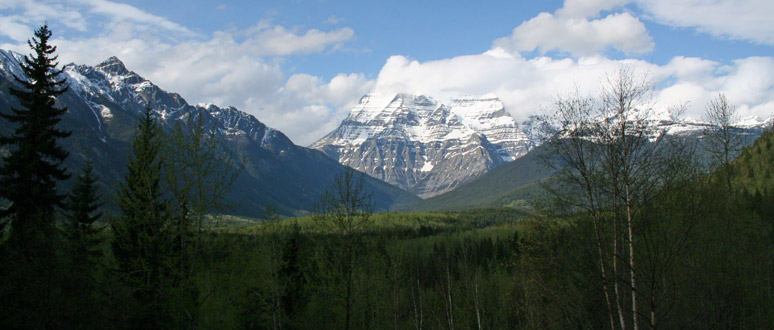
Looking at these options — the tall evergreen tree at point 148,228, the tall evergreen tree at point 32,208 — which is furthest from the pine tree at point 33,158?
the tall evergreen tree at point 148,228

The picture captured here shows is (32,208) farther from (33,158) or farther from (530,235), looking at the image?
(530,235)

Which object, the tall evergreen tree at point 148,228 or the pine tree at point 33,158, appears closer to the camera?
the tall evergreen tree at point 148,228

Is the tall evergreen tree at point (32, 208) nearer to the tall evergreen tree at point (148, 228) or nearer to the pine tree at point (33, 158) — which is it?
the pine tree at point (33, 158)

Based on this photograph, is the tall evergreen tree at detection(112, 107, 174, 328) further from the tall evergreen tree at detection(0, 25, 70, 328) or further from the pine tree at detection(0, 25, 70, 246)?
the pine tree at detection(0, 25, 70, 246)

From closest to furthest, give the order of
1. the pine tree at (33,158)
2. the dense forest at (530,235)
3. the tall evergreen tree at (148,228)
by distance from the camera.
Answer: the dense forest at (530,235)
the tall evergreen tree at (148,228)
the pine tree at (33,158)

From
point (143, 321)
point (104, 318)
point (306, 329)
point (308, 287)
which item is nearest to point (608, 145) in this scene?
point (104, 318)

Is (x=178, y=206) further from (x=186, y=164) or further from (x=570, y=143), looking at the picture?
(x=570, y=143)

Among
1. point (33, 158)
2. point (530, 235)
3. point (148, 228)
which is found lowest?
point (530, 235)

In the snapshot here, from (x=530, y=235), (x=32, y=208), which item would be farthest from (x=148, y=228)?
(x=530, y=235)

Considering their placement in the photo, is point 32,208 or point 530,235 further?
point 530,235

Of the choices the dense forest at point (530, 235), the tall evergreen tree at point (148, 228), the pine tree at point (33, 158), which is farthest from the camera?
the pine tree at point (33, 158)

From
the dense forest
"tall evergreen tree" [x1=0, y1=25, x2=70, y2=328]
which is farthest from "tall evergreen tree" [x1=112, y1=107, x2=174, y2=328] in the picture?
"tall evergreen tree" [x1=0, y1=25, x2=70, y2=328]

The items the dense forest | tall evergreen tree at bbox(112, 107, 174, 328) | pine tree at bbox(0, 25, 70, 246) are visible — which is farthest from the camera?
pine tree at bbox(0, 25, 70, 246)

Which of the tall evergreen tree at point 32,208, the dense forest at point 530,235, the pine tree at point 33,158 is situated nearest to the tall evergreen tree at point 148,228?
the dense forest at point 530,235
